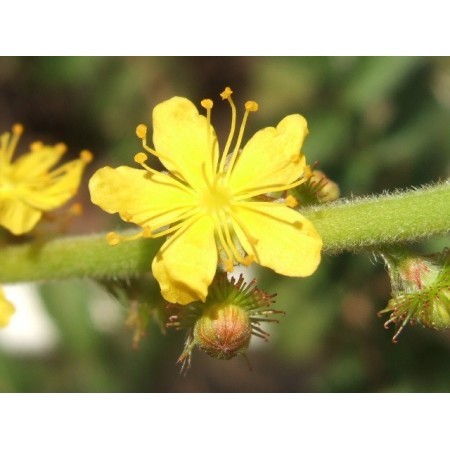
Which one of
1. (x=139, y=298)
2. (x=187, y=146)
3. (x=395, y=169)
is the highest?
(x=395, y=169)

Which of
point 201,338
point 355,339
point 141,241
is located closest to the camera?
point 201,338

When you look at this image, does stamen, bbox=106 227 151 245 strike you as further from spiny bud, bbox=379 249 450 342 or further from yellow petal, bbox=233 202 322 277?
spiny bud, bbox=379 249 450 342

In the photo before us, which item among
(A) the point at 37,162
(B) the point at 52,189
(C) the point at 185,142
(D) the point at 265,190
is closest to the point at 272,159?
(D) the point at 265,190

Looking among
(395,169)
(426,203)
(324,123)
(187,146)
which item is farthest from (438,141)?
(187,146)

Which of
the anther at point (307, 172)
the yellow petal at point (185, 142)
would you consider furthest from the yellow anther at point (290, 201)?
the yellow petal at point (185, 142)

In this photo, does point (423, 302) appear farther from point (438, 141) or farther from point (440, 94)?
point (440, 94)

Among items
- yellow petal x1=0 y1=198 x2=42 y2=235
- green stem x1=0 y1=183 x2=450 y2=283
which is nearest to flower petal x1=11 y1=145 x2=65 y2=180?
yellow petal x1=0 y1=198 x2=42 y2=235
